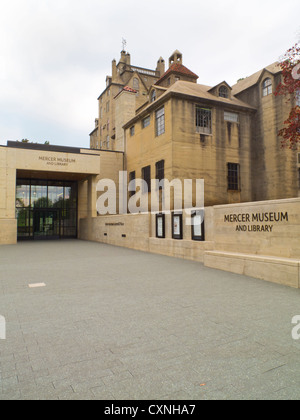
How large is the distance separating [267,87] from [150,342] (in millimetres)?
25632

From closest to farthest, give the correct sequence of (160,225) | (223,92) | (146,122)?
1. (160,225)
2. (223,92)
3. (146,122)

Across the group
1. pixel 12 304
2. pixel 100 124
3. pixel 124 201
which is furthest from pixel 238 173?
pixel 100 124

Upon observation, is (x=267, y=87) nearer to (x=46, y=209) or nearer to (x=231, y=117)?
(x=231, y=117)

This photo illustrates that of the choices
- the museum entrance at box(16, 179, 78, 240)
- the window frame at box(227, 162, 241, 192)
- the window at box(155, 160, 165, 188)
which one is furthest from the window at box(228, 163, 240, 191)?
the museum entrance at box(16, 179, 78, 240)

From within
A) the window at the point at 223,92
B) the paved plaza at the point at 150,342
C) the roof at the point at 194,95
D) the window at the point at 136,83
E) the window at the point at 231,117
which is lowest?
the paved plaza at the point at 150,342

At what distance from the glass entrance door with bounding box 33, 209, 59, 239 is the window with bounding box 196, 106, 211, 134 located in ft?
57.2

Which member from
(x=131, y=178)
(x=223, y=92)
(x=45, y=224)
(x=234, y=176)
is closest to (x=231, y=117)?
(x=223, y=92)

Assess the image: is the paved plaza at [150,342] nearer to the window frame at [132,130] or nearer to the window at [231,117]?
the window at [231,117]

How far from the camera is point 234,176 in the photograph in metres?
24.2

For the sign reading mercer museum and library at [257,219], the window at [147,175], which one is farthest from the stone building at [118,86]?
the sign reading mercer museum and library at [257,219]

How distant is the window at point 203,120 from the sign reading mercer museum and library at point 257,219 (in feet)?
47.1

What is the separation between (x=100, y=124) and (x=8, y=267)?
4707 centimetres

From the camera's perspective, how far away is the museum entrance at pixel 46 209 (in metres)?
29.0

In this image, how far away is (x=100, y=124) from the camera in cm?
5381
